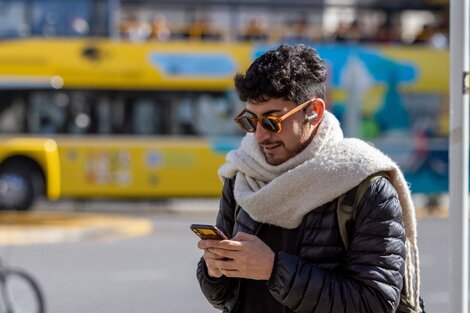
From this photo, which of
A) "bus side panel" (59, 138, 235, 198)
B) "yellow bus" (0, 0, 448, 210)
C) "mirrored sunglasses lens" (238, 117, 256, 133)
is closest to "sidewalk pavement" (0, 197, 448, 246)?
"bus side panel" (59, 138, 235, 198)

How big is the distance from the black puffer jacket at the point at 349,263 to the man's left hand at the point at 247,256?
28mm

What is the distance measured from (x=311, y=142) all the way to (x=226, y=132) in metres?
19.0

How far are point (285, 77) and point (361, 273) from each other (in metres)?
0.57

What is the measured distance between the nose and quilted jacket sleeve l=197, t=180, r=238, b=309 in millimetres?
286

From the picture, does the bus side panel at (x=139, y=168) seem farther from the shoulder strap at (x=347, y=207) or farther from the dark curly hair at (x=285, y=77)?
Answer: the shoulder strap at (x=347, y=207)

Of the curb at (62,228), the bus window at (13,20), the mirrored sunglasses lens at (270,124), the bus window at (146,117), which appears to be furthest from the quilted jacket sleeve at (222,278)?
the bus window at (13,20)

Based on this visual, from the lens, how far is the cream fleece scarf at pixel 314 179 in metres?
2.83

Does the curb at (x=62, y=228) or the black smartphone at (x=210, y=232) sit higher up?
the black smartphone at (x=210, y=232)

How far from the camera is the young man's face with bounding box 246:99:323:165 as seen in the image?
9.46ft

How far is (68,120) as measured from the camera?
70.4ft

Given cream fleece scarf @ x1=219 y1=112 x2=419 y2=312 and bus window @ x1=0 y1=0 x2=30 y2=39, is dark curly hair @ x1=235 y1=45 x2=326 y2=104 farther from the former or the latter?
bus window @ x1=0 y1=0 x2=30 y2=39

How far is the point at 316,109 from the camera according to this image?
292 cm

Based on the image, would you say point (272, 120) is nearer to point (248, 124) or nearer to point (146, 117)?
point (248, 124)

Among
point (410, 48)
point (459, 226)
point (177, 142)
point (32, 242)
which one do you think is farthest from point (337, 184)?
point (410, 48)
